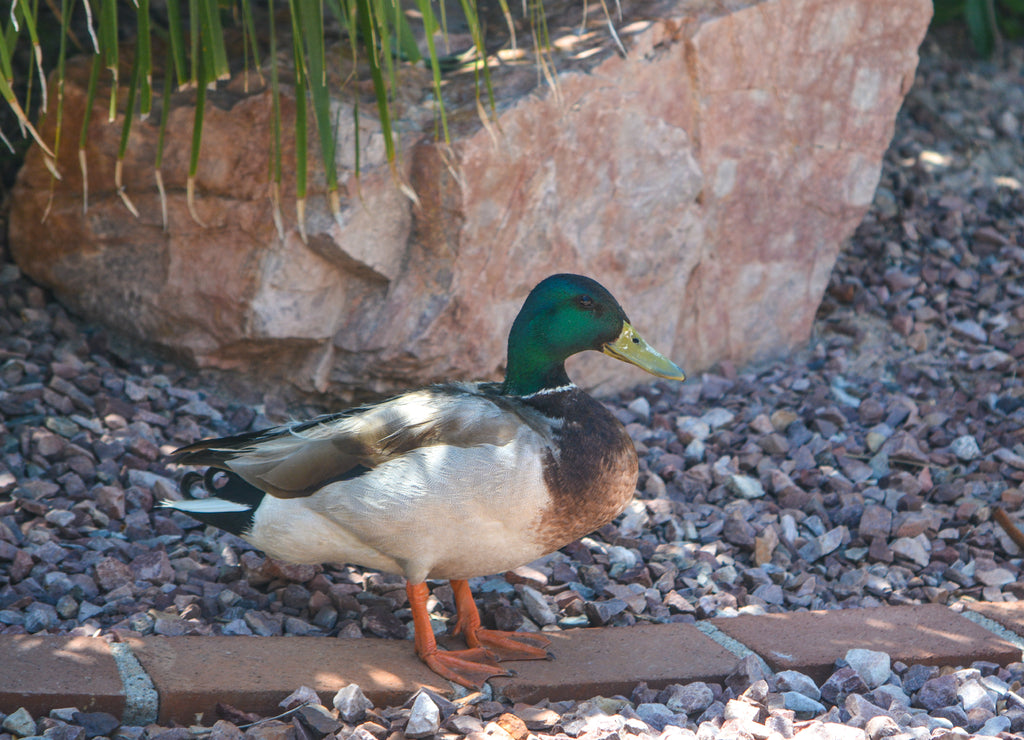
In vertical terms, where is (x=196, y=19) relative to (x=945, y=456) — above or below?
above

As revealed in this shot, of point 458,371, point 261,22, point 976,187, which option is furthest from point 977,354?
point 261,22

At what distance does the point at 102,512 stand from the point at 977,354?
2992mm

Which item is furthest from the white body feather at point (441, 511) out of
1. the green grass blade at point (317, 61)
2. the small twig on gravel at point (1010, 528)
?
the small twig on gravel at point (1010, 528)

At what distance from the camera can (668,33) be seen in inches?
138

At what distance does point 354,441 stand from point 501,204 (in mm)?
1217

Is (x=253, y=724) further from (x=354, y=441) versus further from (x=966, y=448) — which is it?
(x=966, y=448)

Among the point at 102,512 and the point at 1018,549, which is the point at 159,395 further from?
the point at 1018,549

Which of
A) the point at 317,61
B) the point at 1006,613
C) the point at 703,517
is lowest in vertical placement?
the point at 1006,613

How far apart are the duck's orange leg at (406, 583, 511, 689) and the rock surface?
116 cm

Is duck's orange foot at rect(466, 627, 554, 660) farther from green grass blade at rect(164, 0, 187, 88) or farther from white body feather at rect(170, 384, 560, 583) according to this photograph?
green grass blade at rect(164, 0, 187, 88)

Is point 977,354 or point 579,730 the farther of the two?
point 977,354

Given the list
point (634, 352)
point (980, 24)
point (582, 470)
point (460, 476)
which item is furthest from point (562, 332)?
point (980, 24)

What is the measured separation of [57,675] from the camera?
2.01 meters

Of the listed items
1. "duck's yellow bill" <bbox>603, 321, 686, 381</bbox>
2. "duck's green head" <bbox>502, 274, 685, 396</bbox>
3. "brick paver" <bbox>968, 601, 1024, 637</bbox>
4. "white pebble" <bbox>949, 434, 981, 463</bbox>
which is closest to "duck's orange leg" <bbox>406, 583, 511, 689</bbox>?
"duck's green head" <bbox>502, 274, 685, 396</bbox>
